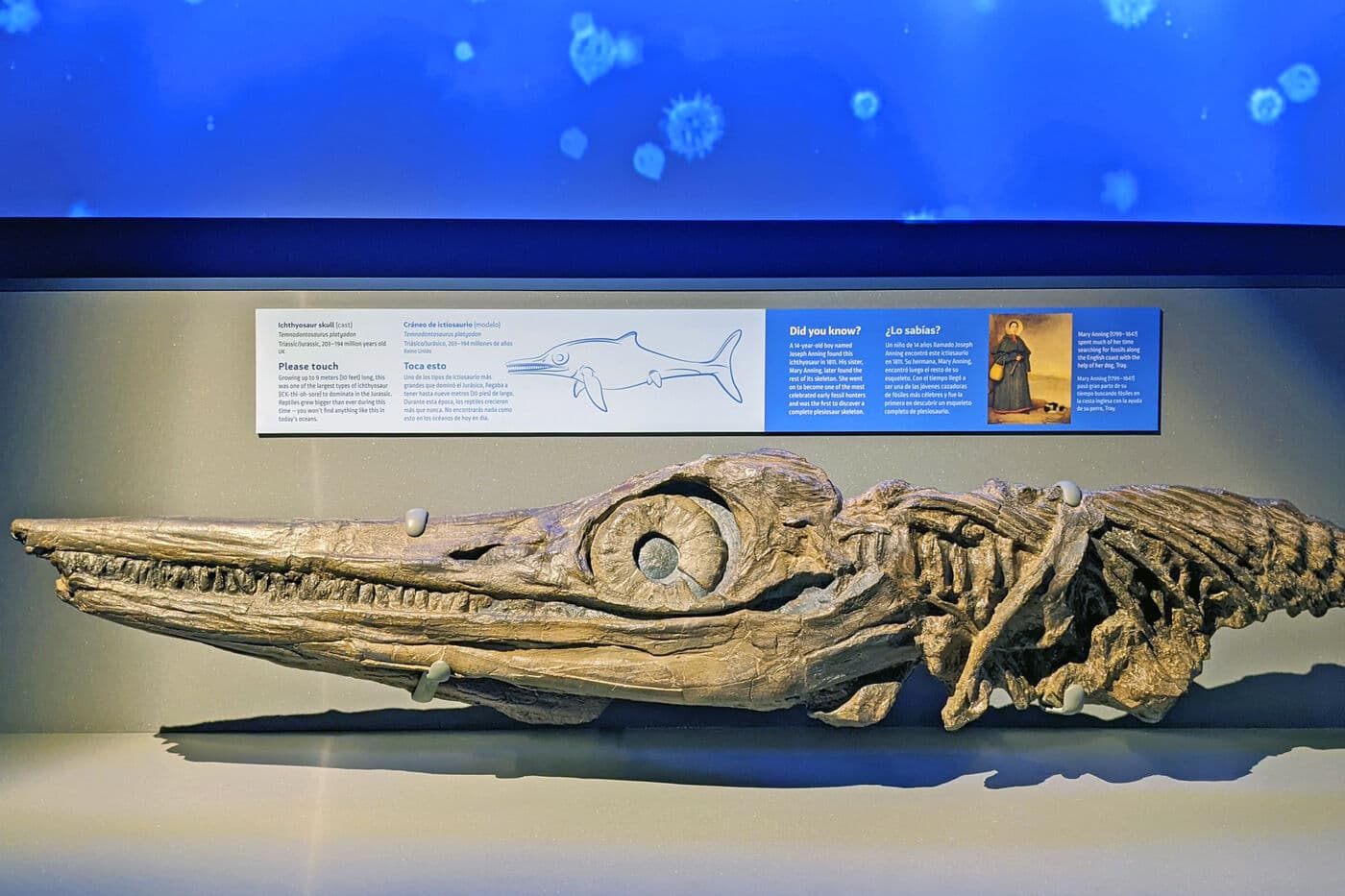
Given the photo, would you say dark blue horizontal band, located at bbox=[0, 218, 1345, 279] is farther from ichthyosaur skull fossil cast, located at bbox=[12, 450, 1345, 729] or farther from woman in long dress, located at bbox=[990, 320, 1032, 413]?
ichthyosaur skull fossil cast, located at bbox=[12, 450, 1345, 729]

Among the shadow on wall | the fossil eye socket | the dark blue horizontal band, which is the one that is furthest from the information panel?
the shadow on wall

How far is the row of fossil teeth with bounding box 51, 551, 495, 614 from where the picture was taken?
2.68 metres

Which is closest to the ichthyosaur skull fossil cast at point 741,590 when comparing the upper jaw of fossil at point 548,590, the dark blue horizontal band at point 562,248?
the upper jaw of fossil at point 548,590

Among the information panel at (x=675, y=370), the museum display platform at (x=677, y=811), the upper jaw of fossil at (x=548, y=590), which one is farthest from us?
the information panel at (x=675, y=370)

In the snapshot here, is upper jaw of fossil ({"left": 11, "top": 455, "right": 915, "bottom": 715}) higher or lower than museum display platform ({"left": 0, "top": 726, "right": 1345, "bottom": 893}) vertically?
higher

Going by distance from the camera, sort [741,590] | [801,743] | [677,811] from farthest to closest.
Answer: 1. [801,743]
2. [677,811]
3. [741,590]

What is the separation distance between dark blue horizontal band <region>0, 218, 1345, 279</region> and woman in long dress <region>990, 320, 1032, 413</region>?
217 mm

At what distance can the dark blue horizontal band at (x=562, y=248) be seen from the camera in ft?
10.8

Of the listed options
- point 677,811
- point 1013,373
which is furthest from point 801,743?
point 1013,373

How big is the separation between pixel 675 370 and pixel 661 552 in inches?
31.2

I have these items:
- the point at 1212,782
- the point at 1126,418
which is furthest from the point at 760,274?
the point at 1212,782

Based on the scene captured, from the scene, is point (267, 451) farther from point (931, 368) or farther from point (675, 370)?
point (931, 368)

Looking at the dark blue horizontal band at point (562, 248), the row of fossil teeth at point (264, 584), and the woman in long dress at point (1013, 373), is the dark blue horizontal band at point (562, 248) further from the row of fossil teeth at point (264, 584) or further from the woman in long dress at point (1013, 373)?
the row of fossil teeth at point (264, 584)

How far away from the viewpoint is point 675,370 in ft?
10.7
